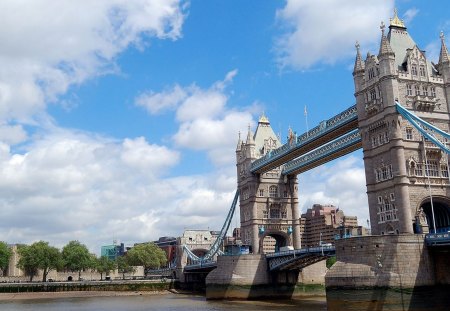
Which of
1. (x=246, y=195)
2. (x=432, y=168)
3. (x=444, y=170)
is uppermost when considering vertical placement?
(x=246, y=195)

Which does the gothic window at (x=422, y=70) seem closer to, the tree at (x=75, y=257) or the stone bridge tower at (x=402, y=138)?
the stone bridge tower at (x=402, y=138)

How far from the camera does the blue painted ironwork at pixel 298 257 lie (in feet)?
190

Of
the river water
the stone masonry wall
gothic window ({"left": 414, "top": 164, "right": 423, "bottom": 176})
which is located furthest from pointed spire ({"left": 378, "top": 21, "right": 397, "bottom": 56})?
the river water

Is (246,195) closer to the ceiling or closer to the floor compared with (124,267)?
closer to the ceiling

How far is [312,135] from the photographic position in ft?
218

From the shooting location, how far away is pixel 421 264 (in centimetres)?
4244

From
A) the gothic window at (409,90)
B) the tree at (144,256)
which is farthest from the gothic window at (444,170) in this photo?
Result: the tree at (144,256)

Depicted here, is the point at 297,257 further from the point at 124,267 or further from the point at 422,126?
the point at 124,267

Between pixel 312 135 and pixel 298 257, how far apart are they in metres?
15.0

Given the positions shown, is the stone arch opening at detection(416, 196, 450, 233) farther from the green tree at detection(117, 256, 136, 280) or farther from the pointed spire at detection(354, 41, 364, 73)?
the green tree at detection(117, 256, 136, 280)

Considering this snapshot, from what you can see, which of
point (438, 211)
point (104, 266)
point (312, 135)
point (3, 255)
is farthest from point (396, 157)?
point (104, 266)

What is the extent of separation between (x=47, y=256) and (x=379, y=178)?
266ft

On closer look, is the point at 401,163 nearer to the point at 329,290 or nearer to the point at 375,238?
the point at 375,238

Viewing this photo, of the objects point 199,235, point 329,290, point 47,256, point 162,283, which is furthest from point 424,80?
point 199,235
